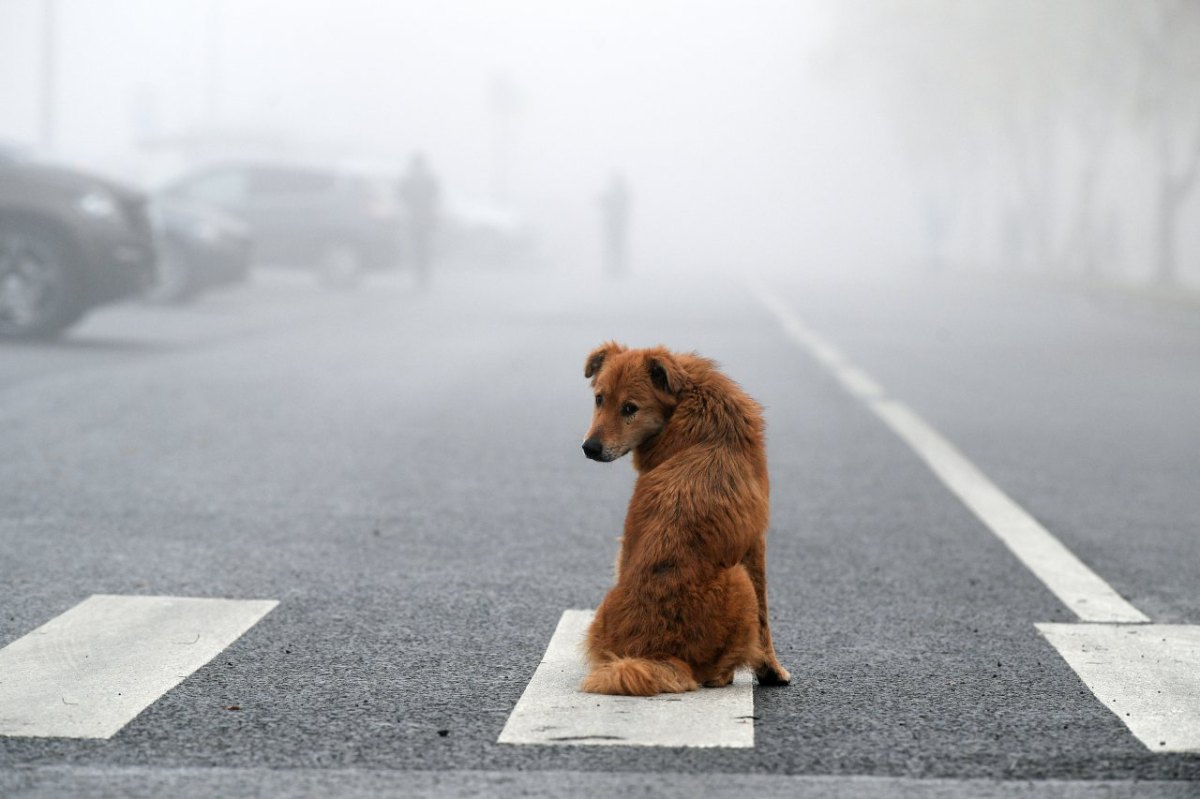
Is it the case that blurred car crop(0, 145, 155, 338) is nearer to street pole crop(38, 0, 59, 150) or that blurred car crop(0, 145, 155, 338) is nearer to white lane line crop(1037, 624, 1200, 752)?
white lane line crop(1037, 624, 1200, 752)

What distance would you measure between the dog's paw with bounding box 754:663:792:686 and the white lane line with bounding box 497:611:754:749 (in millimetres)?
44

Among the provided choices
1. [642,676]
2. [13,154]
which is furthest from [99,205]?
[642,676]

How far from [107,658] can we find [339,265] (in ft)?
→ 71.0

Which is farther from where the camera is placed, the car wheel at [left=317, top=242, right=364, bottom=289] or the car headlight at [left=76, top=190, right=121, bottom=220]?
the car wheel at [left=317, top=242, right=364, bottom=289]

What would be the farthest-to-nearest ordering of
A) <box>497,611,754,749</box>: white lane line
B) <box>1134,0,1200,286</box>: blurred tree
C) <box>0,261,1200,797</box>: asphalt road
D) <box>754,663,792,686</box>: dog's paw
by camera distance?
<box>1134,0,1200,286</box>: blurred tree, <box>754,663,792,686</box>: dog's paw, <box>497,611,754,749</box>: white lane line, <box>0,261,1200,797</box>: asphalt road

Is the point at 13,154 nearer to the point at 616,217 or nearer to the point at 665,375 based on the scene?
the point at 665,375

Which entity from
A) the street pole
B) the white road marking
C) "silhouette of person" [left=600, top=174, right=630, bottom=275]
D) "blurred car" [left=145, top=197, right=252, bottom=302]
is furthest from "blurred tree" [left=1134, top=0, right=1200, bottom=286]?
the white road marking

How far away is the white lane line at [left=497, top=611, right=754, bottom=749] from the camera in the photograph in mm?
3766

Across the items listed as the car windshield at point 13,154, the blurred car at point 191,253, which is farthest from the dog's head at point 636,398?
the blurred car at point 191,253

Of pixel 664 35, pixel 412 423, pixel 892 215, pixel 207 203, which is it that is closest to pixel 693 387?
pixel 412 423

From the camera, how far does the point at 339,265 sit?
84.7ft

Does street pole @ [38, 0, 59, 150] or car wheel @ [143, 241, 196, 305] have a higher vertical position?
street pole @ [38, 0, 59, 150]

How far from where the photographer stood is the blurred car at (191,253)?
20.3m

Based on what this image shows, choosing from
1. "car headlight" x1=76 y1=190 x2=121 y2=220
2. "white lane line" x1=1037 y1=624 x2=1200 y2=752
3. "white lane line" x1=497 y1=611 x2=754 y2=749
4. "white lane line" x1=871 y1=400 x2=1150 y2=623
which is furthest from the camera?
"car headlight" x1=76 y1=190 x2=121 y2=220
